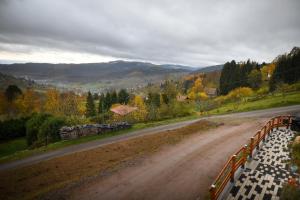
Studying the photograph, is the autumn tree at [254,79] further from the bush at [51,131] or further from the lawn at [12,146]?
the lawn at [12,146]

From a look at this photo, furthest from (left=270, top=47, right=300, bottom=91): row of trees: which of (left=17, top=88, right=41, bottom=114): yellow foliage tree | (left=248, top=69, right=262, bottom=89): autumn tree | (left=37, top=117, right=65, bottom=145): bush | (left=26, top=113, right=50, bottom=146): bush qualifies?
(left=17, top=88, right=41, bottom=114): yellow foliage tree

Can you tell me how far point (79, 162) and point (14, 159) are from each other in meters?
9.37

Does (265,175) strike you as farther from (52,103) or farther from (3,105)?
(3,105)

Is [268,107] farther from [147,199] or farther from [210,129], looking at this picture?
[147,199]

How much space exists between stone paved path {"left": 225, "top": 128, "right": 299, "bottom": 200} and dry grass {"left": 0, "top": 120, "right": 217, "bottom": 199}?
707 centimetres

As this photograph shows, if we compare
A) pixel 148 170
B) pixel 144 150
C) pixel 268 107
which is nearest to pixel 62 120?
pixel 144 150

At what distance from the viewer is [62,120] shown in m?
27.4

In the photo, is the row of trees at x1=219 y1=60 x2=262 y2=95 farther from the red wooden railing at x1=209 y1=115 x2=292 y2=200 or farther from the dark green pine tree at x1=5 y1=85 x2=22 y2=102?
the dark green pine tree at x1=5 y1=85 x2=22 y2=102

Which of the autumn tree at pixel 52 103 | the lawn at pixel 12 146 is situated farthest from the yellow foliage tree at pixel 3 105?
the lawn at pixel 12 146

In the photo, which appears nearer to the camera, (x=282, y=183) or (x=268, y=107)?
(x=282, y=183)

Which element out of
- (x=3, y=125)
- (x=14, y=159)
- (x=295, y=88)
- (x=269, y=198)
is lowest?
(x=3, y=125)

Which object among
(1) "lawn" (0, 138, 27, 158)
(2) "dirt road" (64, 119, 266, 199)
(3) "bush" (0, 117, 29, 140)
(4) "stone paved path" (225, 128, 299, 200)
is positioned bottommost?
(1) "lawn" (0, 138, 27, 158)

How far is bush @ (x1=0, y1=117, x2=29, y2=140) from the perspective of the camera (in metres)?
38.3

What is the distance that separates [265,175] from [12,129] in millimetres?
44881
